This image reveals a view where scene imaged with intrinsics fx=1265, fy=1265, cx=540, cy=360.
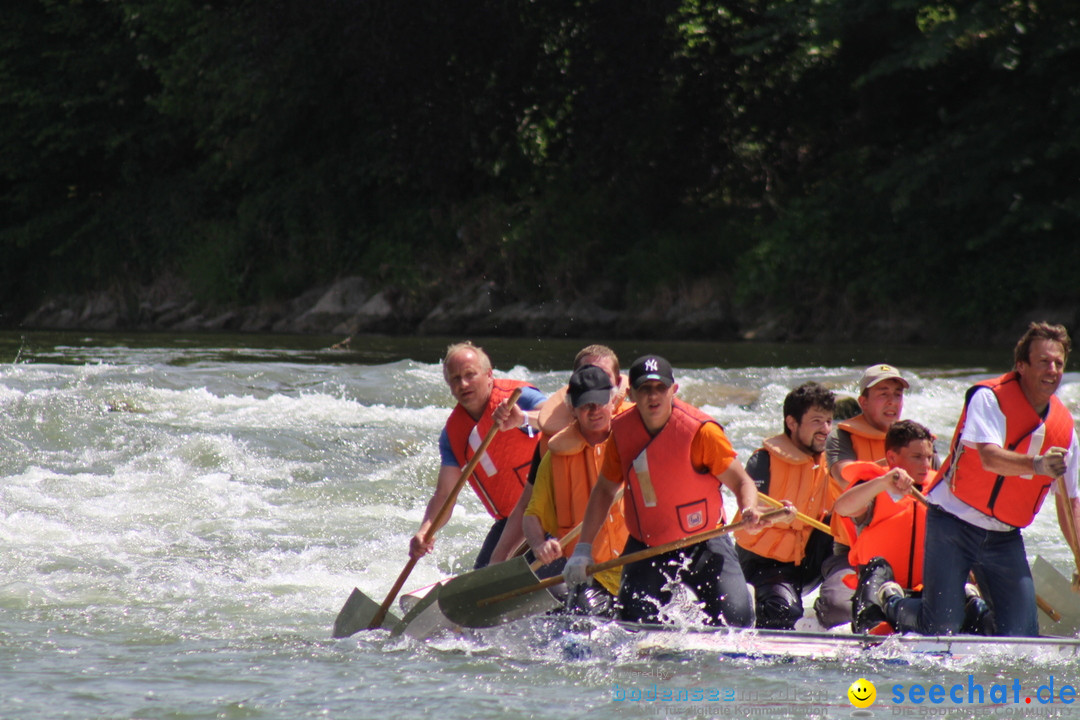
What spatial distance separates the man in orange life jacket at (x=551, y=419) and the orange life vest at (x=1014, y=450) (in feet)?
4.22

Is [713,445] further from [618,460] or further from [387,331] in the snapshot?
[387,331]

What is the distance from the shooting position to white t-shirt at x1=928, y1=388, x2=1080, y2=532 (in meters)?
4.23

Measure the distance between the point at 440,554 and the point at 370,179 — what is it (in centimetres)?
1754

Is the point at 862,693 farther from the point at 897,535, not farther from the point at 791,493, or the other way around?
the point at 791,493

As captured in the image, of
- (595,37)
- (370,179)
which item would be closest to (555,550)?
(595,37)

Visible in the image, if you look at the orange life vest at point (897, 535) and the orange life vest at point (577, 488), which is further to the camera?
the orange life vest at point (897, 535)

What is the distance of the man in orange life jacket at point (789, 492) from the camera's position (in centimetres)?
514

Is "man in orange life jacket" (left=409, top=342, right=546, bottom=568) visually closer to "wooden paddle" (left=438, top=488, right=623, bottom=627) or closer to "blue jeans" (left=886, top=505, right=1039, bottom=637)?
"wooden paddle" (left=438, top=488, right=623, bottom=627)

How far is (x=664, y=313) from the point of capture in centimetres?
2000

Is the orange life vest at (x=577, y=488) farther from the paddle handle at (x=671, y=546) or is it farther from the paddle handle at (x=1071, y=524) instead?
the paddle handle at (x=1071, y=524)

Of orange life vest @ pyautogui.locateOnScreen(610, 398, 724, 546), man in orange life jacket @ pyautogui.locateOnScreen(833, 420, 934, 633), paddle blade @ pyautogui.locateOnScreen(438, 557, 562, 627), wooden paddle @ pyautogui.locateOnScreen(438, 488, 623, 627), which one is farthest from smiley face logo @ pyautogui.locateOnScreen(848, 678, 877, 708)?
paddle blade @ pyautogui.locateOnScreen(438, 557, 562, 627)

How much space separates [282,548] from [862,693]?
13.3ft

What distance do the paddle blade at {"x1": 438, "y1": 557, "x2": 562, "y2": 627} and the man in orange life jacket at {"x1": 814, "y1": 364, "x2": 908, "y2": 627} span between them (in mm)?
1134

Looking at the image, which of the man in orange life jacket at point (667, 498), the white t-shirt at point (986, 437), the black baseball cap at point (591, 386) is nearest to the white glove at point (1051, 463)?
the white t-shirt at point (986, 437)
